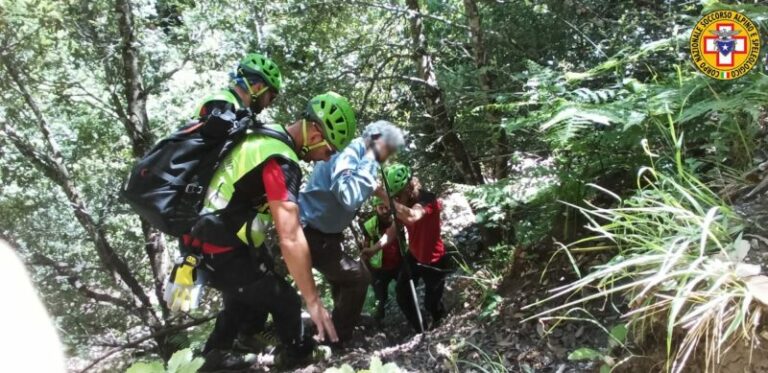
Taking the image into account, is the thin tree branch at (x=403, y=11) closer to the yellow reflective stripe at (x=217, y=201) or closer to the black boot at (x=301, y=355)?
the yellow reflective stripe at (x=217, y=201)

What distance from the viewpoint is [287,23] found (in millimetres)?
6453

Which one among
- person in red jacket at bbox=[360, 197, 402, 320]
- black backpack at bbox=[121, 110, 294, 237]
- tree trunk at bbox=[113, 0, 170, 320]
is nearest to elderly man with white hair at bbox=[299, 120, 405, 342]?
black backpack at bbox=[121, 110, 294, 237]

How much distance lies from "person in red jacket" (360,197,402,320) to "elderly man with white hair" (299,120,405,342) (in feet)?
3.22

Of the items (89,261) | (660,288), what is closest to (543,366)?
(660,288)

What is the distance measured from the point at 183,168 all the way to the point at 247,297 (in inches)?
45.6

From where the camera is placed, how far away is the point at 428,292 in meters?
5.87

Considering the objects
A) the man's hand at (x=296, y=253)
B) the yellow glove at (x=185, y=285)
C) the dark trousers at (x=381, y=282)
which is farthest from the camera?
the dark trousers at (x=381, y=282)

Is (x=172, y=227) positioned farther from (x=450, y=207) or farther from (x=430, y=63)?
(x=450, y=207)

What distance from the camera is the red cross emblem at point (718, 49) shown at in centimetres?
319

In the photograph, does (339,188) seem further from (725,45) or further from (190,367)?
(725,45)

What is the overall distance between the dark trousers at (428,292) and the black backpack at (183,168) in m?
2.49

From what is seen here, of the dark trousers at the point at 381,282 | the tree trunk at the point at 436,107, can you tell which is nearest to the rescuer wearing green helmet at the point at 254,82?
the tree trunk at the point at 436,107

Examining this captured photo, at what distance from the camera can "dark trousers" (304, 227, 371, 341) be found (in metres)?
4.75

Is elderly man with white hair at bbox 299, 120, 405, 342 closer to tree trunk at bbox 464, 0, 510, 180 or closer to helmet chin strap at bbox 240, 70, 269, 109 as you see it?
helmet chin strap at bbox 240, 70, 269, 109
